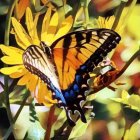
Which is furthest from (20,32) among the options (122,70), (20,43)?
(122,70)

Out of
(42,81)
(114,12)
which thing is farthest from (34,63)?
(114,12)

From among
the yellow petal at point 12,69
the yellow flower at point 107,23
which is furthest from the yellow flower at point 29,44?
the yellow flower at point 107,23

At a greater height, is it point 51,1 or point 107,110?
point 51,1

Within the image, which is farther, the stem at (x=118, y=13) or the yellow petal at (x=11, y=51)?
the stem at (x=118, y=13)

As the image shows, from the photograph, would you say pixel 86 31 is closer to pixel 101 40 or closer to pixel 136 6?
pixel 101 40

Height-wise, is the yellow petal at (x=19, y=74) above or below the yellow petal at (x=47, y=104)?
above

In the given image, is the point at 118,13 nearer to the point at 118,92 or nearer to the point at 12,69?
the point at 118,92

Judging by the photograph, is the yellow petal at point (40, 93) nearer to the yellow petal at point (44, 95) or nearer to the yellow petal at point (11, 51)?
the yellow petal at point (44, 95)
